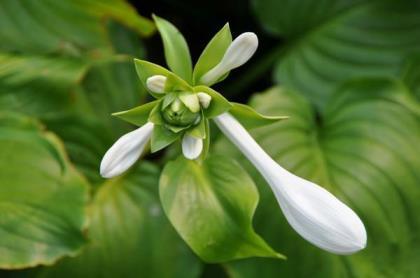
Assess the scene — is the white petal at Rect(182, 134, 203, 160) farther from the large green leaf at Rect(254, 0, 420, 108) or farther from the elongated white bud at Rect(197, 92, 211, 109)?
the large green leaf at Rect(254, 0, 420, 108)

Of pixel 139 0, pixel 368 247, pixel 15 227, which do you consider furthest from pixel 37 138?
pixel 139 0

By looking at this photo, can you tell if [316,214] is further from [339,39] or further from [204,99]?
[339,39]

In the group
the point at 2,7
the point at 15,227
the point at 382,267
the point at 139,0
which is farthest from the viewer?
the point at 139,0

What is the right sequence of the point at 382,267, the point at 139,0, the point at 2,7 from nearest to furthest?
the point at 382,267 → the point at 2,7 → the point at 139,0

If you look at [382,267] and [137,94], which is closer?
[382,267]

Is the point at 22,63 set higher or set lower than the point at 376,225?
higher

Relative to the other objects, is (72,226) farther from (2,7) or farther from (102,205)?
(2,7)

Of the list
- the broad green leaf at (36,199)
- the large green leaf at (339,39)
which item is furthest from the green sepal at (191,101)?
the large green leaf at (339,39)

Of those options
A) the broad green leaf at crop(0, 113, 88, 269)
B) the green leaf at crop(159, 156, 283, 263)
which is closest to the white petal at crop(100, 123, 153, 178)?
the green leaf at crop(159, 156, 283, 263)

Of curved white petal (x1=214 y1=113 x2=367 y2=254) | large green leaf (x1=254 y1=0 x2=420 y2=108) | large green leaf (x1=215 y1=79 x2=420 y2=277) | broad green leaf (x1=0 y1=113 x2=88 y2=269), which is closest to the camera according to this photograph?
curved white petal (x1=214 y1=113 x2=367 y2=254)
